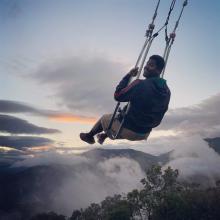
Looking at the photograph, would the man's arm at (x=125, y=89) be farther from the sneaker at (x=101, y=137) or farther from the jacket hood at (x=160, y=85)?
the sneaker at (x=101, y=137)

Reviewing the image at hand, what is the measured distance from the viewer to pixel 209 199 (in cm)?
5244

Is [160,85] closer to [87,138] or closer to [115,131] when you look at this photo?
[115,131]

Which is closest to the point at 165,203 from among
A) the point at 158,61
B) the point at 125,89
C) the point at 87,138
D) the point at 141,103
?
the point at 87,138

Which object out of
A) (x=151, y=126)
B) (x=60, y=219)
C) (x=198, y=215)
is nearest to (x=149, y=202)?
(x=198, y=215)

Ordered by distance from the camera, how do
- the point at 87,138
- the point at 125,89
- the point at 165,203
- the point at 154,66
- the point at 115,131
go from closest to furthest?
the point at 125,89
the point at 154,66
the point at 115,131
the point at 87,138
the point at 165,203

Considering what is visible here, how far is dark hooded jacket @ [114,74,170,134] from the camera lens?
6297 millimetres

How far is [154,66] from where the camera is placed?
648 cm

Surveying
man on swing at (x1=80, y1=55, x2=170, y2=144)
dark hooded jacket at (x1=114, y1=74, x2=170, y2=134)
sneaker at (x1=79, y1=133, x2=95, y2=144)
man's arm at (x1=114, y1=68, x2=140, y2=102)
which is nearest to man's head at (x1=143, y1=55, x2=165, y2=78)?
man on swing at (x1=80, y1=55, x2=170, y2=144)

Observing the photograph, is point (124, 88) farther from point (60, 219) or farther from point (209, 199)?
point (60, 219)

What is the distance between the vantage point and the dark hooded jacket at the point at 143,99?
6297mm

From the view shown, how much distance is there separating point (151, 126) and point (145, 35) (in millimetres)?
2101

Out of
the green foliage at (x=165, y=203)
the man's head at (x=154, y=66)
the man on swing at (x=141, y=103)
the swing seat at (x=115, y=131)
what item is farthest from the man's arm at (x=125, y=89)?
the green foliage at (x=165, y=203)

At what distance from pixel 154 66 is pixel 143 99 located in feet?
2.54

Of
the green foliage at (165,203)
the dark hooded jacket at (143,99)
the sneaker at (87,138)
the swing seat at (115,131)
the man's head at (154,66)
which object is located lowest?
the green foliage at (165,203)
